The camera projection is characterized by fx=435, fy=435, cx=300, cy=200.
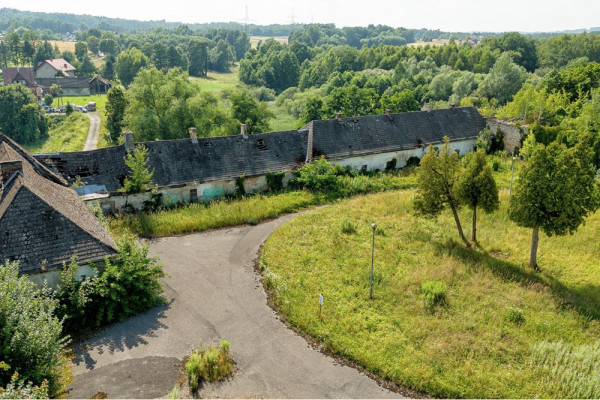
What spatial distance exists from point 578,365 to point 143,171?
24.0 meters

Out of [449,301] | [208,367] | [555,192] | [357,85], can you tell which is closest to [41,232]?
[208,367]

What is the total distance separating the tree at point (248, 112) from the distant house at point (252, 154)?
26.0 feet

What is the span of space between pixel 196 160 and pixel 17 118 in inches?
1867

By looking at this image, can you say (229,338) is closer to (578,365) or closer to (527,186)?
(578,365)

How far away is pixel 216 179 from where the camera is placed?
2977cm

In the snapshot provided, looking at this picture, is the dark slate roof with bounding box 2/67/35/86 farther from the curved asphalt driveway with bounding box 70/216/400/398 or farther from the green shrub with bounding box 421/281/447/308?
the green shrub with bounding box 421/281/447/308

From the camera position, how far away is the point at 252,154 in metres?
32.1

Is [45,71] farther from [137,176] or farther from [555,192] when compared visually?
[555,192]

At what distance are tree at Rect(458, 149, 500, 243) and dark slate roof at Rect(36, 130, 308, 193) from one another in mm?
13570

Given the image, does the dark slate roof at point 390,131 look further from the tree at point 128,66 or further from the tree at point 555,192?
the tree at point 128,66

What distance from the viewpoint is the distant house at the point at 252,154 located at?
27.3m

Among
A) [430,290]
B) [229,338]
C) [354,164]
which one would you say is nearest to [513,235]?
[430,290]

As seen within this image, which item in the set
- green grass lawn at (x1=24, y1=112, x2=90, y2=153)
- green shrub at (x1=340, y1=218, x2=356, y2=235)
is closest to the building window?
green shrub at (x1=340, y1=218, x2=356, y2=235)

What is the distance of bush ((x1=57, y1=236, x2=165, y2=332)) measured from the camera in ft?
56.0
